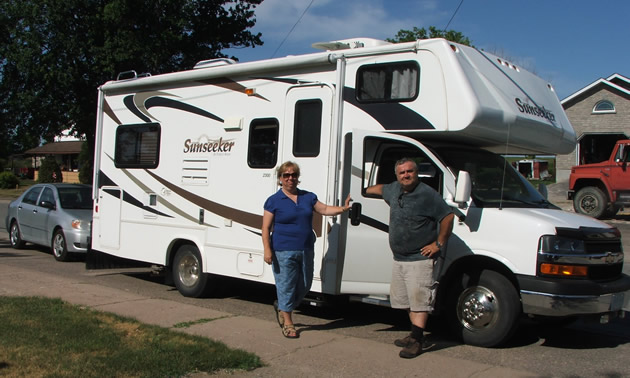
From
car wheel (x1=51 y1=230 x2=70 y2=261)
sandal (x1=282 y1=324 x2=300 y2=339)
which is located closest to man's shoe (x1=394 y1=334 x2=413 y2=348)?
sandal (x1=282 y1=324 x2=300 y2=339)

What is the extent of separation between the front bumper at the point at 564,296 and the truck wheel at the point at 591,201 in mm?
14446

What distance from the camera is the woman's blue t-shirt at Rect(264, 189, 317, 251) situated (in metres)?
6.29

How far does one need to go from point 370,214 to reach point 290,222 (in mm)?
933

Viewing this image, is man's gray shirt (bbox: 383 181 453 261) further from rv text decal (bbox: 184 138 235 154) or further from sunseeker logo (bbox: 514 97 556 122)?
rv text decal (bbox: 184 138 235 154)

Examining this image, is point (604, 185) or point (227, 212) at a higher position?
point (604, 185)

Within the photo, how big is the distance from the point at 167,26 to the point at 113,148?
1071 cm

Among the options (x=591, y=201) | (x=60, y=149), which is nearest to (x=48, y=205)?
(x=591, y=201)

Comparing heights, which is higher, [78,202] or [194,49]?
[194,49]

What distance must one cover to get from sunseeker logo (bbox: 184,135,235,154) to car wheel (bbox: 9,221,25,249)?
6.78m

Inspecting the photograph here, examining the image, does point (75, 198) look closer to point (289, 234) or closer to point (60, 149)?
point (289, 234)

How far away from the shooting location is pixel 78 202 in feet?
40.4

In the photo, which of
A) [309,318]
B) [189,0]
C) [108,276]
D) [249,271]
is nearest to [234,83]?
[249,271]

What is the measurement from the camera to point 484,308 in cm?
611

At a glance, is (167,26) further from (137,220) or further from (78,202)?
(137,220)
